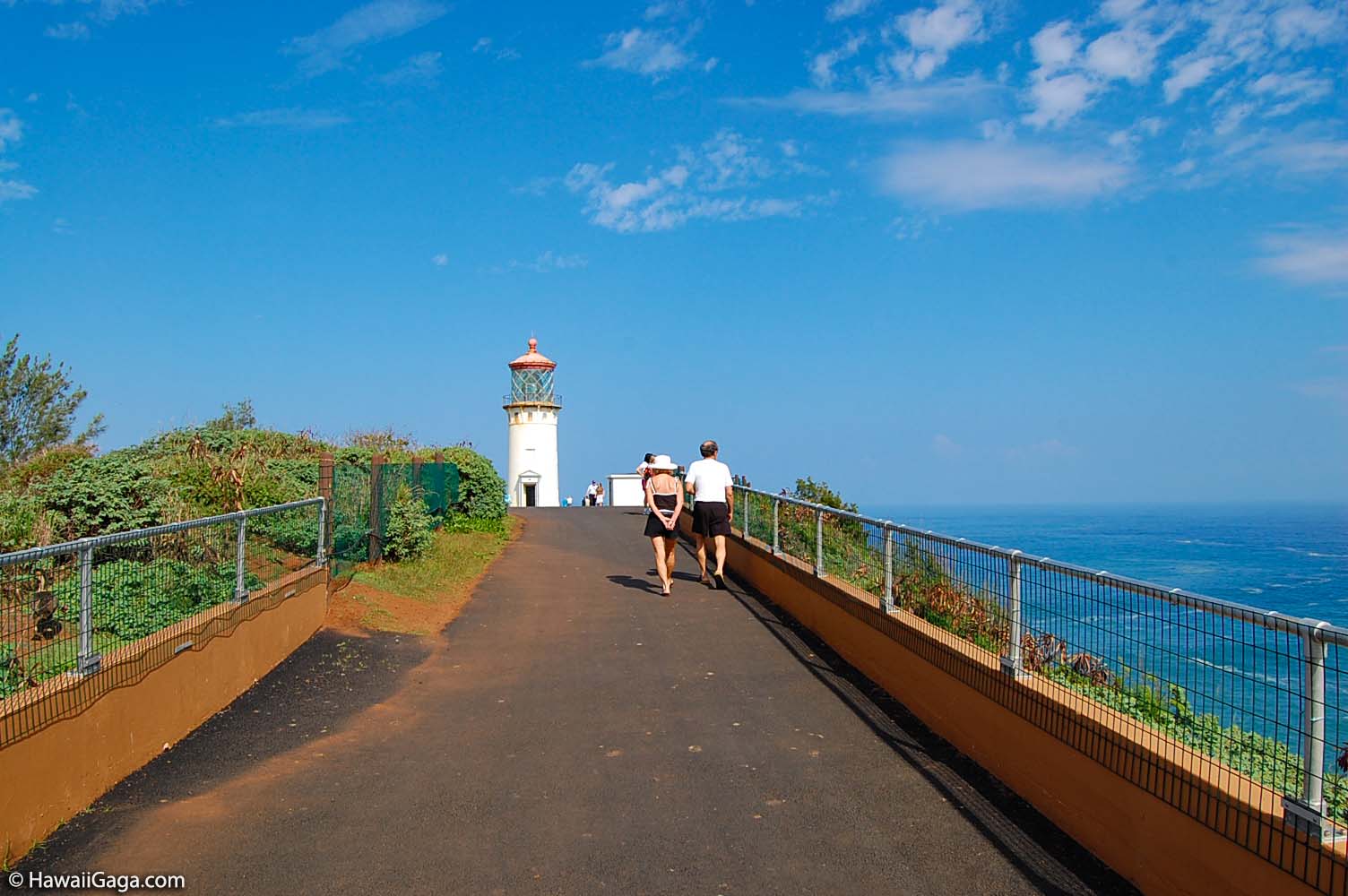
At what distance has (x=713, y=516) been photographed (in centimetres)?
1427

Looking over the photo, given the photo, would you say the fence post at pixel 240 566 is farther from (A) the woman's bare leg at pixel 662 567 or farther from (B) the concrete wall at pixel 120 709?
(A) the woman's bare leg at pixel 662 567

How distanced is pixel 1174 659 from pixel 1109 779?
66 cm

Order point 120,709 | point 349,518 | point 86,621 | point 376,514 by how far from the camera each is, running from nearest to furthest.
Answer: point 86,621
point 120,709
point 349,518
point 376,514

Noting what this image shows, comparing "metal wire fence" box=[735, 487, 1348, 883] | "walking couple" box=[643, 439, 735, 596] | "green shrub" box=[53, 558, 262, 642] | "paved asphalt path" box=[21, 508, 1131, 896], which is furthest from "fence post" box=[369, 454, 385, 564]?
"metal wire fence" box=[735, 487, 1348, 883]

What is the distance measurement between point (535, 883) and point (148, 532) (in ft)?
13.8

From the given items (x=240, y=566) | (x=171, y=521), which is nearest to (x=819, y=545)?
(x=240, y=566)

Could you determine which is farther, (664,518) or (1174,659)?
(664,518)

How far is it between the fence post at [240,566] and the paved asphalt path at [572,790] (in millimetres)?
884

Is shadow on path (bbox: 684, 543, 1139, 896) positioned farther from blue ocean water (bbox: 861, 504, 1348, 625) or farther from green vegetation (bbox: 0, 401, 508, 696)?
blue ocean water (bbox: 861, 504, 1348, 625)

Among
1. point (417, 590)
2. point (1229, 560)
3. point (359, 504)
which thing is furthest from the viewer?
point (1229, 560)

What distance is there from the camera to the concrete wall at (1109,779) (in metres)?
4.07

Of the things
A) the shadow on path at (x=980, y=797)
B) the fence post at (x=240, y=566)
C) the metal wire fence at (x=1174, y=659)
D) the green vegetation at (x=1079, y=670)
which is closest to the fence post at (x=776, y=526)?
the green vegetation at (x=1079, y=670)

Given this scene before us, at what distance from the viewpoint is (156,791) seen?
6395mm

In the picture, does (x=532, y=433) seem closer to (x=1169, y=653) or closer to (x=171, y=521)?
(x=171, y=521)
